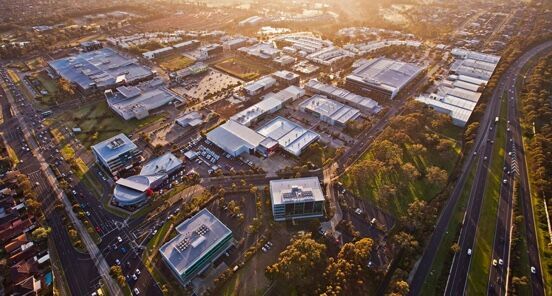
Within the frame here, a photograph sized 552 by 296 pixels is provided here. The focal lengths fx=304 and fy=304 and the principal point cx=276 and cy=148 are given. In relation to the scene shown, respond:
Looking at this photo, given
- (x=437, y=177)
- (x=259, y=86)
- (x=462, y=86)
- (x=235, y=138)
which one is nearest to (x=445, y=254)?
(x=437, y=177)

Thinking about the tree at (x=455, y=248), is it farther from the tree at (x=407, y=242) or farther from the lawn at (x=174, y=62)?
the lawn at (x=174, y=62)

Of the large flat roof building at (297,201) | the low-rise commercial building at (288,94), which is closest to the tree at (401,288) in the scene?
the large flat roof building at (297,201)

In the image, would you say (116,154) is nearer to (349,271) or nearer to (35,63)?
(349,271)

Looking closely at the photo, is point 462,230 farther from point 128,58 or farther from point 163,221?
point 128,58

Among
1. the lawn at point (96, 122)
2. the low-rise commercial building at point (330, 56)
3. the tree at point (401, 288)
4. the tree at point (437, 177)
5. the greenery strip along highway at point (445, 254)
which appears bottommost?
the lawn at point (96, 122)

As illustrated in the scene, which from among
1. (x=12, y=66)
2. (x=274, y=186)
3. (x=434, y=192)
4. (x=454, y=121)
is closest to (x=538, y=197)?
(x=434, y=192)

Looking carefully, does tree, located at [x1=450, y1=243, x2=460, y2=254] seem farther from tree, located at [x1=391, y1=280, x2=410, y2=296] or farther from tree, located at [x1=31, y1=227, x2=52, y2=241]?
tree, located at [x1=31, y1=227, x2=52, y2=241]

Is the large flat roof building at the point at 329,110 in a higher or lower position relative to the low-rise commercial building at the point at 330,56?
lower
